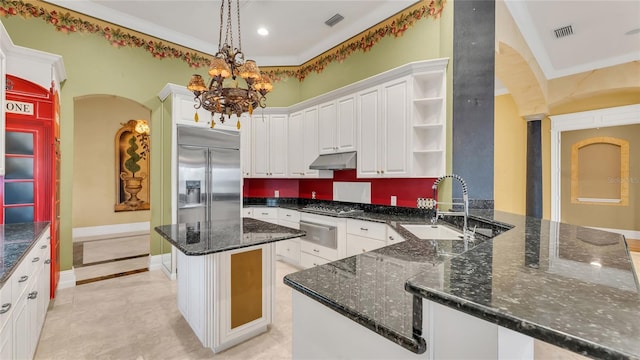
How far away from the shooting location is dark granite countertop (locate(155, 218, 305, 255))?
1952mm

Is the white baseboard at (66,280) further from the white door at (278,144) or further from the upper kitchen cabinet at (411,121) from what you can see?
the upper kitchen cabinet at (411,121)

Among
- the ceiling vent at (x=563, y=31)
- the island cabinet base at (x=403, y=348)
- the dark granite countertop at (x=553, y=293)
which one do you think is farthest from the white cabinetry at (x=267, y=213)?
the ceiling vent at (x=563, y=31)

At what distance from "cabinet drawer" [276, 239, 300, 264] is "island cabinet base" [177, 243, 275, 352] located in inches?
70.4

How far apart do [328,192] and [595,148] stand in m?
5.50

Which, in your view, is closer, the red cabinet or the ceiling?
the red cabinet

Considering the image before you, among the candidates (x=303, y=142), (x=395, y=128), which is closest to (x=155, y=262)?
(x=303, y=142)

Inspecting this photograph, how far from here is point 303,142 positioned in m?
4.81

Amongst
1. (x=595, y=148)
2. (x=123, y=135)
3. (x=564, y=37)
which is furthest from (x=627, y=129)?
(x=123, y=135)

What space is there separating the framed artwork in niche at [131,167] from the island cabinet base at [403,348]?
22.6ft

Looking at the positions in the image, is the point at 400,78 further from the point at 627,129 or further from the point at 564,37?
the point at 627,129

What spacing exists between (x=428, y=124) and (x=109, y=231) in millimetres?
7289

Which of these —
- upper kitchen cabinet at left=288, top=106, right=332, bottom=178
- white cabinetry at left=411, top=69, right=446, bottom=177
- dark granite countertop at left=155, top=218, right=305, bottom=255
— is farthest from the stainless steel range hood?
dark granite countertop at left=155, top=218, right=305, bottom=255

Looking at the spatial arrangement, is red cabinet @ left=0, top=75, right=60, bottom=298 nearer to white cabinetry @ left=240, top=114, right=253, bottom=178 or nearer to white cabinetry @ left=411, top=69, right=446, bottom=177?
white cabinetry @ left=240, top=114, right=253, bottom=178

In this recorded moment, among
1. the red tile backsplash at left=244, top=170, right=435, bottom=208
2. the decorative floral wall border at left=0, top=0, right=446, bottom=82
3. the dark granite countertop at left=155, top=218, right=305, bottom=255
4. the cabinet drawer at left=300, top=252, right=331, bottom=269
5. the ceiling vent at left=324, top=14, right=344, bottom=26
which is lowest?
the cabinet drawer at left=300, top=252, right=331, bottom=269
